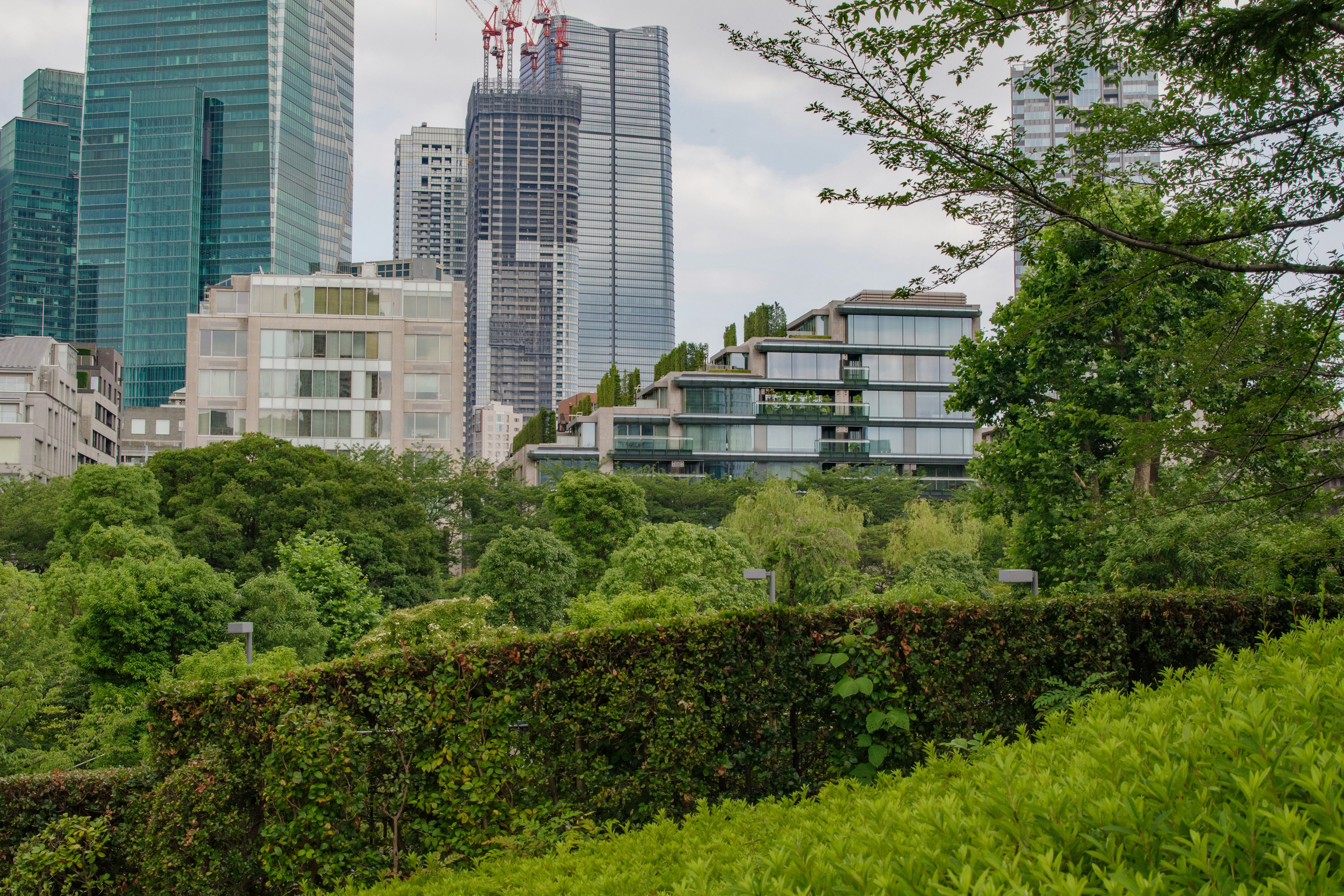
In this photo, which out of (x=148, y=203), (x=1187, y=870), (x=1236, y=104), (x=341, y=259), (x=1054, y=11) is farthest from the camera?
(x=341, y=259)

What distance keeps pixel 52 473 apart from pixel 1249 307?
8599 cm

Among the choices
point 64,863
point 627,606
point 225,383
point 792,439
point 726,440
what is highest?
point 225,383

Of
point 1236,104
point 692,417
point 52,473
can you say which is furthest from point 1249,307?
point 52,473

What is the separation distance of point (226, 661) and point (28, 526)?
3038 centimetres

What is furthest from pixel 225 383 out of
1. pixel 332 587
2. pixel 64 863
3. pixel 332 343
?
pixel 64 863

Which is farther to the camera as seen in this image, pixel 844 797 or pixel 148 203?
pixel 148 203

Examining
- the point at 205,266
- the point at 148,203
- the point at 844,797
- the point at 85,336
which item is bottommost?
the point at 844,797

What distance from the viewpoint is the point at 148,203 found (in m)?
150

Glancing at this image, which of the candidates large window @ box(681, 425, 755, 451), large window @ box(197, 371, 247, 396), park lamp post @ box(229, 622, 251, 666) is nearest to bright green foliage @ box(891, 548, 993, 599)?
park lamp post @ box(229, 622, 251, 666)

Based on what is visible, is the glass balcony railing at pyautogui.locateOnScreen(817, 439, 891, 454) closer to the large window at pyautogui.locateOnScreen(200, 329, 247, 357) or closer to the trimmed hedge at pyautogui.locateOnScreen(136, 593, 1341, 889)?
the large window at pyautogui.locateOnScreen(200, 329, 247, 357)

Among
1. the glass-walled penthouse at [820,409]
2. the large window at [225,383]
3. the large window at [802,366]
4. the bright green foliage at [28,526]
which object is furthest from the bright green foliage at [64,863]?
the large window at [802,366]

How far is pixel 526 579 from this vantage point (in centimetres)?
2933

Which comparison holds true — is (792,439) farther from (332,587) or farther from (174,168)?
(174,168)

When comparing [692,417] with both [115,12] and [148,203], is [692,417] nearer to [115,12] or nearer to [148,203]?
[148,203]
